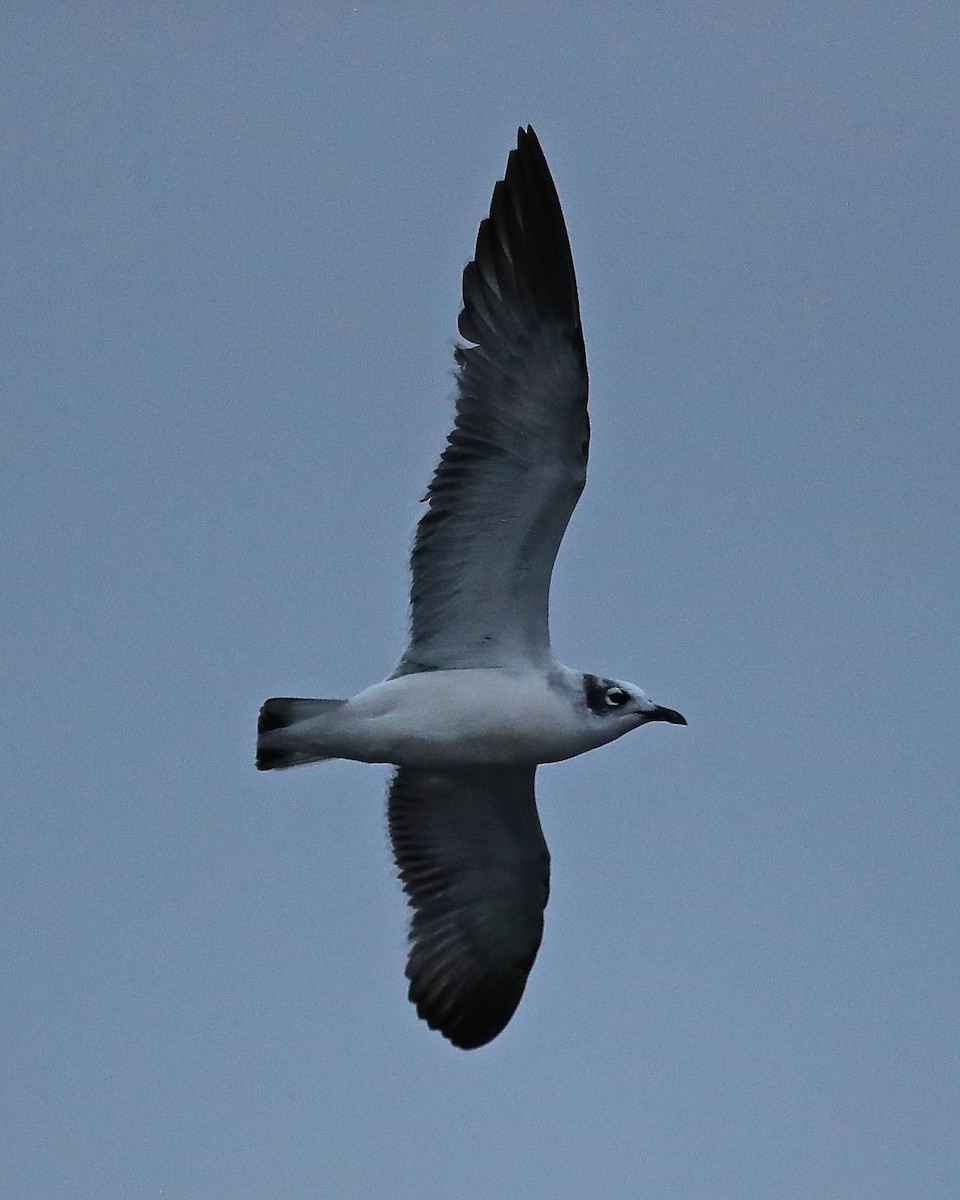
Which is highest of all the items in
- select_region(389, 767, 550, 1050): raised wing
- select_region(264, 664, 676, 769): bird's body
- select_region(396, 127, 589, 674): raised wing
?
select_region(396, 127, 589, 674): raised wing

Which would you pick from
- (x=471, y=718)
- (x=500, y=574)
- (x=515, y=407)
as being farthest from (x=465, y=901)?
(x=515, y=407)

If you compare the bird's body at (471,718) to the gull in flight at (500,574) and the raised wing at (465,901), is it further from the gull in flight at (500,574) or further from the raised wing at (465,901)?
the raised wing at (465,901)

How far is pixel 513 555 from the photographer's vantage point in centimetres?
1289

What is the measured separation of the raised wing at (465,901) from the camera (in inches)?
578

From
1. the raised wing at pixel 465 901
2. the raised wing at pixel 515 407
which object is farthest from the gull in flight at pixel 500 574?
the raised wing at pixel 465 901

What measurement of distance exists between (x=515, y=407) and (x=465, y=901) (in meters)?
4.38

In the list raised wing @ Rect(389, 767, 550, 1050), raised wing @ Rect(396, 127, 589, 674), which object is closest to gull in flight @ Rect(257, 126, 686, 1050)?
raised wing @ Rect(396, 127, 589, 674)

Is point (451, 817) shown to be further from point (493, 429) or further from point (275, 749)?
point (493, 429)

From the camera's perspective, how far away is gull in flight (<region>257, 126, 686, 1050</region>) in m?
12.5

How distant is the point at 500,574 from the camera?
1298 centimetres

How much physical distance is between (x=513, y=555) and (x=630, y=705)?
4.40 feet

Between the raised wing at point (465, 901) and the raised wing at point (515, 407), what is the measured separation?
2387mm

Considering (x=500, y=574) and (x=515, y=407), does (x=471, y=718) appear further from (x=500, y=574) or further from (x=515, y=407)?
(x=515, y=407)

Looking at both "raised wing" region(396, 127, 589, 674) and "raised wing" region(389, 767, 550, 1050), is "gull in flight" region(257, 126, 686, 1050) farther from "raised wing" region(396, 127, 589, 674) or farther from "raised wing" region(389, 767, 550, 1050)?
"raised wing" region(389, 767, 550, 1050)
